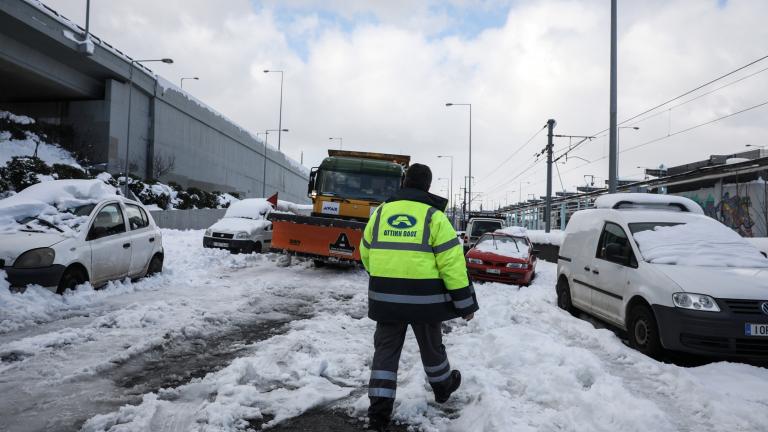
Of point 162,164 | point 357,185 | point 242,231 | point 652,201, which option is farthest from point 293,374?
point 162,164

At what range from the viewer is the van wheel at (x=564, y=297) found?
8023 millimetres

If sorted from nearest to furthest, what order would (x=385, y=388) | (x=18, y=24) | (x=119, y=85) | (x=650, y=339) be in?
(x=385, y=388)
(x=650, y=339)
(x=18, y=24)
(x=119, y=85)

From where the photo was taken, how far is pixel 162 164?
34.7 m

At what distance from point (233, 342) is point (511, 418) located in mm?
3128

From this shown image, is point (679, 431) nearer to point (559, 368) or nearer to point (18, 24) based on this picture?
point (559, 368)

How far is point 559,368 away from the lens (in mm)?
4324

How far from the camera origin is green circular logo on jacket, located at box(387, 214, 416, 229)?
335 centimetres

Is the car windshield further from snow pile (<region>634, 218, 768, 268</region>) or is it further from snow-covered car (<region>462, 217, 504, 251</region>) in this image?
snow pile (<region>634, 218, 768, 268</region>)

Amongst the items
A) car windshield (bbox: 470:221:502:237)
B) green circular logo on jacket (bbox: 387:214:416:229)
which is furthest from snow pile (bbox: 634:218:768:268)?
car windshield (bbox: 470:221:502:237)

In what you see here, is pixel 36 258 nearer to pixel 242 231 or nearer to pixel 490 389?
pixel 490 389

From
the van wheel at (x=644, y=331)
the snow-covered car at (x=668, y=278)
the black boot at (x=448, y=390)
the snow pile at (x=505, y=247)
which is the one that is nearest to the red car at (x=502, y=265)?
the snow pile at (x=505, y=247)

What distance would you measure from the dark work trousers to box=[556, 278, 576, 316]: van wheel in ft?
17.2

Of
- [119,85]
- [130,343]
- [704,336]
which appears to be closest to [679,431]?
[704,336]

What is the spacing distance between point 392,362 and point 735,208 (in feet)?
86.4
